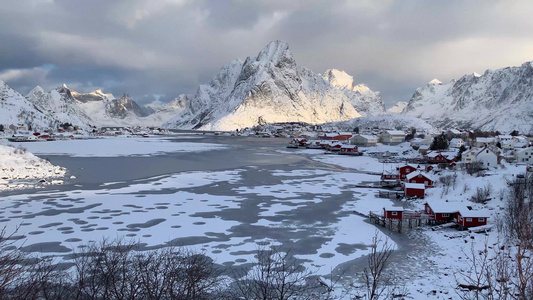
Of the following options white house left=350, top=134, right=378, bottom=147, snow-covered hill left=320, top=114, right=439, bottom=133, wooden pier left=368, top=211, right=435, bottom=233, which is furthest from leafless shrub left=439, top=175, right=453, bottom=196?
snow-covered hill left=320, top=114, right=439, bottom=133

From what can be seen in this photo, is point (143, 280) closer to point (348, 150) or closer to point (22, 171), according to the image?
point (22, 171)

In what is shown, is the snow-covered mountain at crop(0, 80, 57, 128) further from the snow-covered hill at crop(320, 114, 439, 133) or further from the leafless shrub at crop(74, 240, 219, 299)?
the leafless shrub at crop(74, 240, 219, 299)

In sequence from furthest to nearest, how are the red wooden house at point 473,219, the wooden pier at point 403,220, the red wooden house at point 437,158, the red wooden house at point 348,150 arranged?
the red wooden house at point 348,150, the red wooden house at point 437,158, the wooden pier at point 403,220, the red wooden house at point 473,219

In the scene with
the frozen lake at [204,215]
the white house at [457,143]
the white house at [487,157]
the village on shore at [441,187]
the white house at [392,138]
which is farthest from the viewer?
the white house at [392,138]

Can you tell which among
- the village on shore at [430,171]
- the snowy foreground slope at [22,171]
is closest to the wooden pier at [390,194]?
the village on shore at [430,171]

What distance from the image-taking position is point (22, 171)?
122 ft

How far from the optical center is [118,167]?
4616cm

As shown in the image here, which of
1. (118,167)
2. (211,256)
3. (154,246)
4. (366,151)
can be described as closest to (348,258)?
(211,256)

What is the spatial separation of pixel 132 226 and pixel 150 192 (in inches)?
401

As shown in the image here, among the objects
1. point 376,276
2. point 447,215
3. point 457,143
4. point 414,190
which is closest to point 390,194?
point 414,190

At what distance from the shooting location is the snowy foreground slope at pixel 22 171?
109 ft

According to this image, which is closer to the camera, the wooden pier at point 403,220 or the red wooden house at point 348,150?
the wooden pier at point 403,220

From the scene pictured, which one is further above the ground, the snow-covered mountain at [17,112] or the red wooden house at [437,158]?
the snow-covered mountain at [17,112]

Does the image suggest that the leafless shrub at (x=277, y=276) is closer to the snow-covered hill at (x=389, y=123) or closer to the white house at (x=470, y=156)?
the white house at (x=470, y=156)
